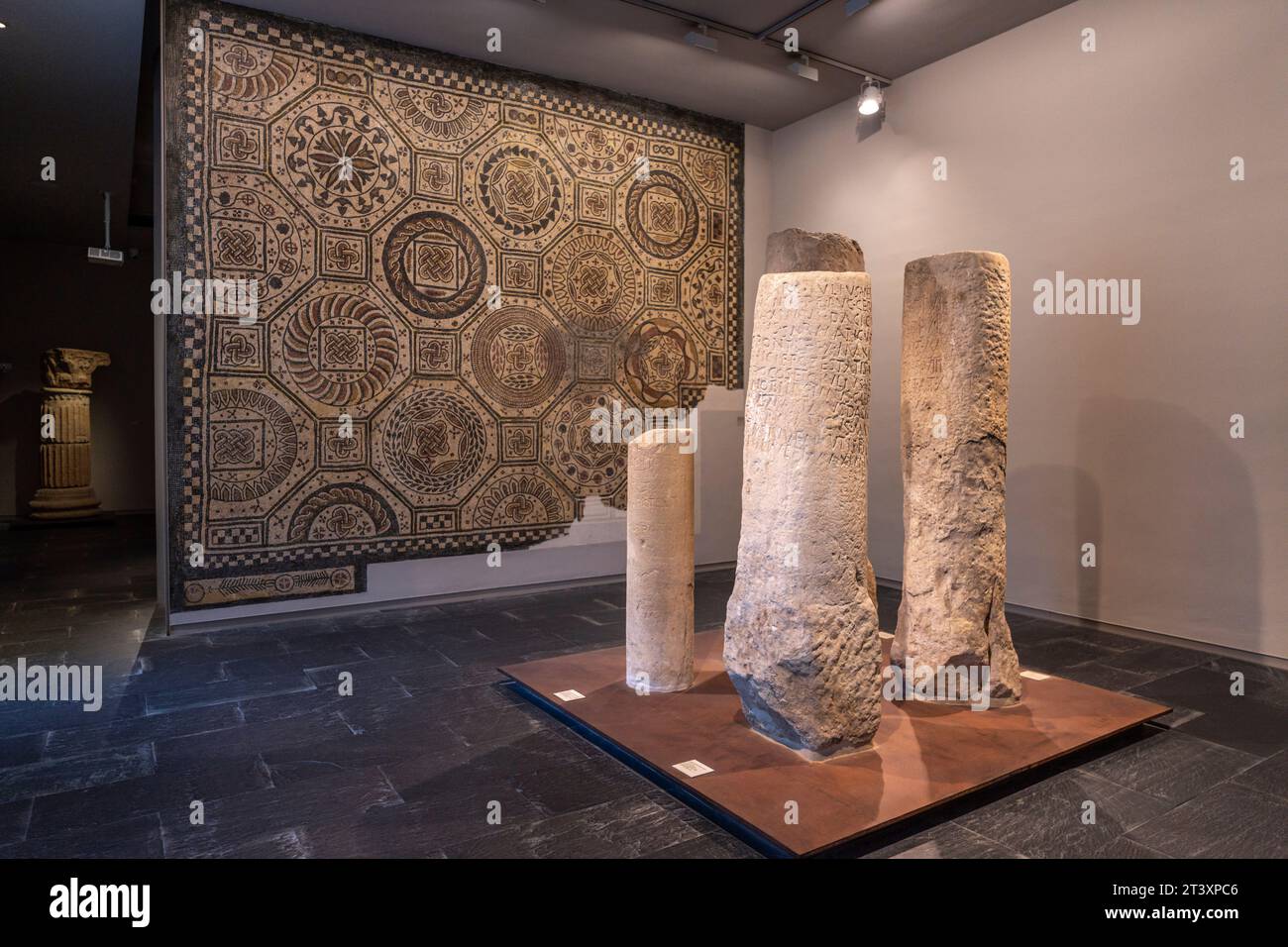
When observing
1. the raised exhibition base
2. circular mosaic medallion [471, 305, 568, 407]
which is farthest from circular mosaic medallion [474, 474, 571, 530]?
the raised exhibition base

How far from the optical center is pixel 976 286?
3.43 m

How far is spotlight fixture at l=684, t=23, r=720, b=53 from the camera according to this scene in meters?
5.35

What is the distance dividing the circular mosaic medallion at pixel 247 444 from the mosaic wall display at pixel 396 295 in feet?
0.04

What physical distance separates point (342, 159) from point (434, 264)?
2.70 feet

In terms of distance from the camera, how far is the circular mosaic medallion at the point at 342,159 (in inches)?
203

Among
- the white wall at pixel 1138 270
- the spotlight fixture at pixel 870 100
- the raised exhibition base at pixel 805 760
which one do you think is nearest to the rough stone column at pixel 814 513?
the raised exhibition base at pixel 805 760

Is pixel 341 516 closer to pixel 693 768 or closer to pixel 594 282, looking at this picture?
pixel 594 282

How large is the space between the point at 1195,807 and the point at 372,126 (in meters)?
5.45

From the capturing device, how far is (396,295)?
215 inches

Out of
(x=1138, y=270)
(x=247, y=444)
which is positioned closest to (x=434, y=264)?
(x=247, y=444)

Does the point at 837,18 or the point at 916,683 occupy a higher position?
the point at 837,18

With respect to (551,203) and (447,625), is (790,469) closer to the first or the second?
(447,625)

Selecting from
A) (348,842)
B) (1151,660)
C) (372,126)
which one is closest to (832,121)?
(372,126)

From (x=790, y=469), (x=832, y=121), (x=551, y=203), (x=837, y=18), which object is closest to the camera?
(x=790, y=469)
